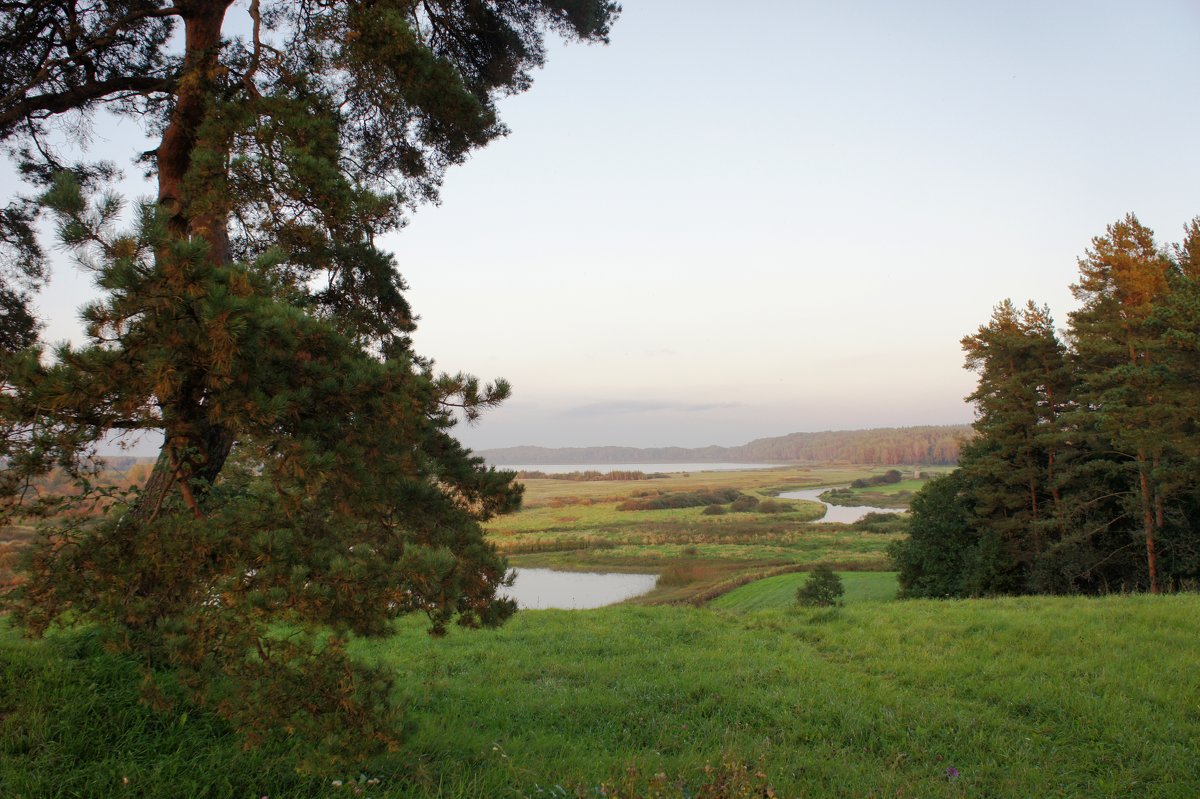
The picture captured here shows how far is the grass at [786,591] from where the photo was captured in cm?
2370

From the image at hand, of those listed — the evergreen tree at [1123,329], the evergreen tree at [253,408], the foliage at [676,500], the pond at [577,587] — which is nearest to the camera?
the evergreen tree at [253,408]

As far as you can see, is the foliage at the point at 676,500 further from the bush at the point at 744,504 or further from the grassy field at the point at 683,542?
the grassy field at the point at 683,542

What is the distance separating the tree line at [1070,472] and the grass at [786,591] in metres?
2.22

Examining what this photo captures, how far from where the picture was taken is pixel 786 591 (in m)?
24.7

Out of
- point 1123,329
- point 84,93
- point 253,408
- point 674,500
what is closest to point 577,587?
point 1123,329

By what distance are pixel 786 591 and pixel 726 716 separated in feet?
66.8

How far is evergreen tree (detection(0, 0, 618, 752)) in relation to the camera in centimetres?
291

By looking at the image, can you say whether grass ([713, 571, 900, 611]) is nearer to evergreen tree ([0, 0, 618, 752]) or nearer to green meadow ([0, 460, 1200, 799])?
green meadow ([0, 460, 1200, 799])

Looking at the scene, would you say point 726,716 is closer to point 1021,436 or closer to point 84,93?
point 84,93

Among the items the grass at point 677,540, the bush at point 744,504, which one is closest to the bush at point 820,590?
the grass at point 677,540

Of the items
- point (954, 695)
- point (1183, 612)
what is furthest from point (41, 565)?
point (1183, 612)

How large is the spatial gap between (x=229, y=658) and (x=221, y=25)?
19.5 feet

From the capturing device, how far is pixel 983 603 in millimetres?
12281

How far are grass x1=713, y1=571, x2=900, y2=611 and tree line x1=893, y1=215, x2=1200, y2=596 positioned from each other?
7.28ft
